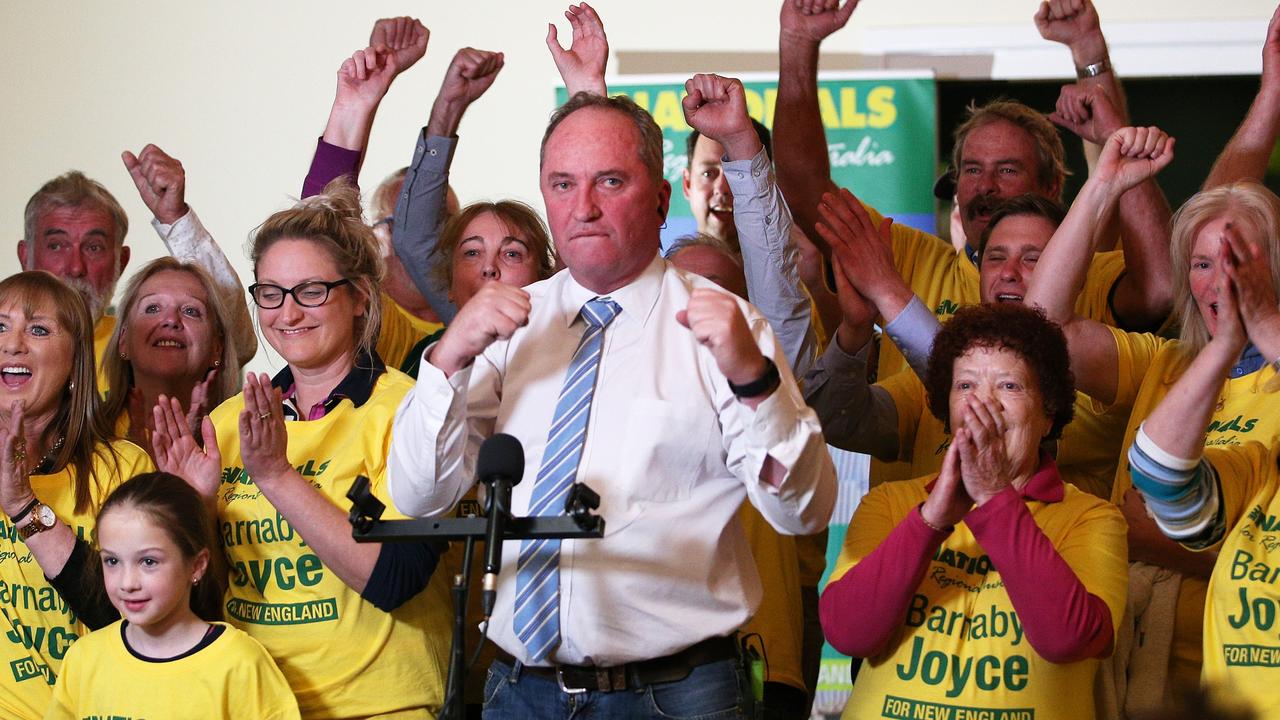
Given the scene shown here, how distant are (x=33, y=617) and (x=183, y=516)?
431mm

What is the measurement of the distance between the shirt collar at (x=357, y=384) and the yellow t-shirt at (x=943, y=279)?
47.1 inches

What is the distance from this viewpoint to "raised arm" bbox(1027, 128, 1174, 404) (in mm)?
2838

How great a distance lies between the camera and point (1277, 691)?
2.29 meters

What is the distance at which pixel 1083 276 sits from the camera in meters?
2.88

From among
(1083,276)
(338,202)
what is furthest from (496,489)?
(1083,276)

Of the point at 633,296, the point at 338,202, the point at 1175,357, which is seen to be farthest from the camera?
the point at 338,202

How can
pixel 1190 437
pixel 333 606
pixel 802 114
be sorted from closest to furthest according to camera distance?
pixel 1190 437 → pixel 333 606 → pixel 802 114

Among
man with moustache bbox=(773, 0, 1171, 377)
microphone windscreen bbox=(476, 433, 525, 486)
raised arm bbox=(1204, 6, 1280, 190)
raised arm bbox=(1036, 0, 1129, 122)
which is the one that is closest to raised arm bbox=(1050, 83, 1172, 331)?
man with moustache bbox=(773, 0, 1171, 377)

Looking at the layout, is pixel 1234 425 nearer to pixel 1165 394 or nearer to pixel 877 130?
pixel 1165 394

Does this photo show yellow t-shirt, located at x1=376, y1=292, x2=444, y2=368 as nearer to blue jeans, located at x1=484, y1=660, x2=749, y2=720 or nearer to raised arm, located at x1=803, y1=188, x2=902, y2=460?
raised arm, located at x1=803, y1=188, x2=902, y2=460

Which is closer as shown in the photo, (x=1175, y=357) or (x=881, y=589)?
(x=881, y=589)

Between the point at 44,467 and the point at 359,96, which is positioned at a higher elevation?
the point at 359,96

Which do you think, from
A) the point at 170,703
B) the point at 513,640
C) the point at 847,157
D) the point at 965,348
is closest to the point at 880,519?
the point at 965,348

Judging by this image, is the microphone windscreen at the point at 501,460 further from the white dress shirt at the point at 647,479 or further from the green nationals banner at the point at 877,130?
the green nationals banner at the point at 877,130
